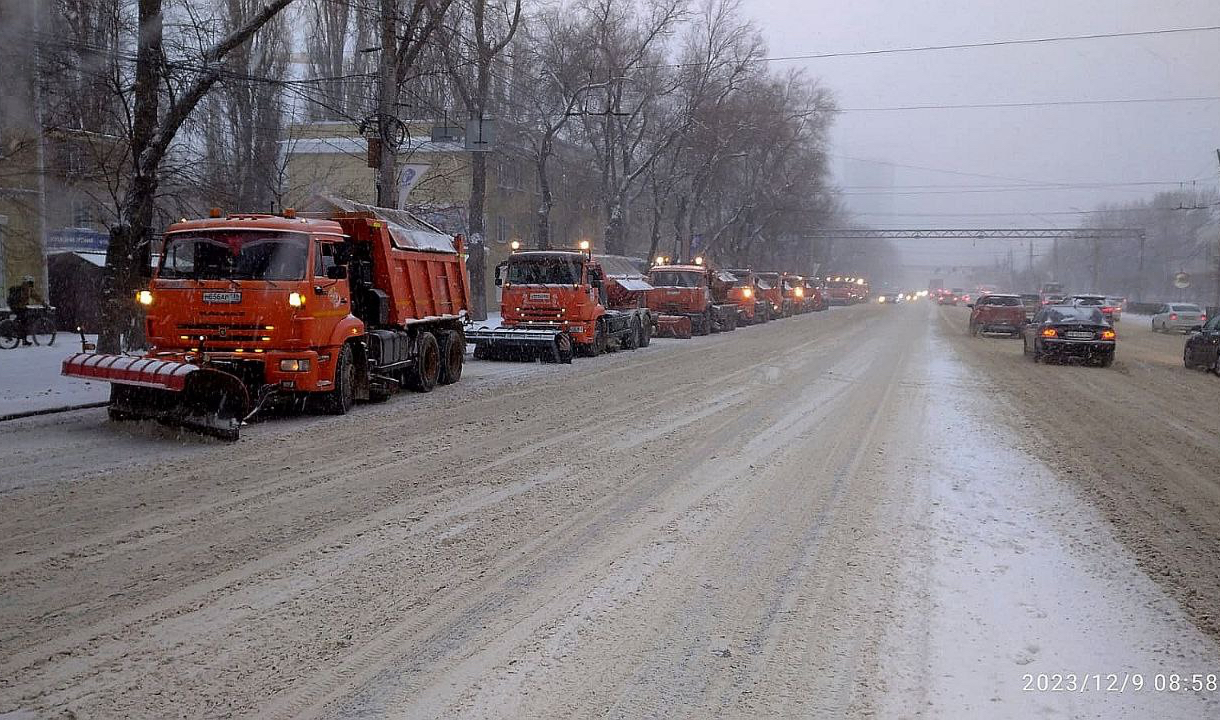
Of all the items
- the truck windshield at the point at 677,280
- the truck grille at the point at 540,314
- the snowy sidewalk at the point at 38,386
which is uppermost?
the truck windshield at the point at 677,280

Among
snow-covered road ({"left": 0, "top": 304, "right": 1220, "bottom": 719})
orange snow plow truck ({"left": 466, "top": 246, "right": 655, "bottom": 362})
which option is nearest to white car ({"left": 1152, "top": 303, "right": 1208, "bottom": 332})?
orange snow plow truck ({"left": 466, "top": 246, "right": 655, "bottom": 362})

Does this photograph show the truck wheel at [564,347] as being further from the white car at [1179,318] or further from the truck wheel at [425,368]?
the white car at [1179,318]

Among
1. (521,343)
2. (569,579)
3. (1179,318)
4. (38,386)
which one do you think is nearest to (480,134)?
(521,343)

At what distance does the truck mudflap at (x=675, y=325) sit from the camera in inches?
1328

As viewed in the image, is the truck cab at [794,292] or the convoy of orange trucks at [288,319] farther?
the truck cab at [794,292]

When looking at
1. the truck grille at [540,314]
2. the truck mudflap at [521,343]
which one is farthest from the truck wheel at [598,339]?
the truck mudflap at [521,343]

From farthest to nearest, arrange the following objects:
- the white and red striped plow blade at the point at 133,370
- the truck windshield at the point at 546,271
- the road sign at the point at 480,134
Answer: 1. the road sign at the point at 480,134
2. the truck windshield at the point at 546,271
3. the white and red striped plow blade at the point at 133,370

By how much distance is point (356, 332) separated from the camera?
13.0 meters

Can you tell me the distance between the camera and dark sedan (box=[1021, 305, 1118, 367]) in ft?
72.0

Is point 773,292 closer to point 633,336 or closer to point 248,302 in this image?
point 633,336

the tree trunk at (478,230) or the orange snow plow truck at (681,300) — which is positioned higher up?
the tree trunk at (478,230)

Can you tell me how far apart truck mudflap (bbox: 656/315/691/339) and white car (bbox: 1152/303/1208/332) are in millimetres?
26117

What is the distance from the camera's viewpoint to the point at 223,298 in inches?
464

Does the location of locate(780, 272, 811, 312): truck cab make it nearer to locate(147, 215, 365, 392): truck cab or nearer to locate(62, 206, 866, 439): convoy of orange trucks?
locate(62, 206, 866, 439): convoy of orange trucks
